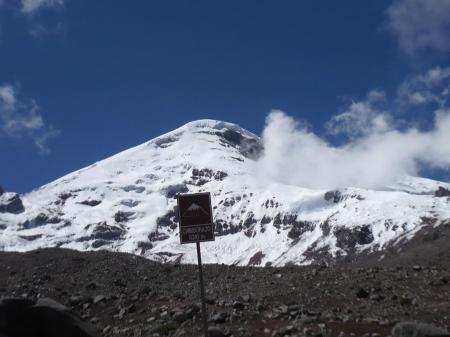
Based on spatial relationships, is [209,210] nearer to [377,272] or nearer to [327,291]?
[327,291]

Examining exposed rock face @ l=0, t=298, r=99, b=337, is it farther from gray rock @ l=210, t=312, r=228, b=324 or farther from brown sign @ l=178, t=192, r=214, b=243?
brown sign @ l=178, t=192, r=214, b=243

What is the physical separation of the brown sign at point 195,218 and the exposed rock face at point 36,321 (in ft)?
22.0

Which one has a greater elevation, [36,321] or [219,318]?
[36,321]

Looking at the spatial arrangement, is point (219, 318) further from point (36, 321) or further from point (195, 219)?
point (195, 219)

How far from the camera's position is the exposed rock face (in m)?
22.2

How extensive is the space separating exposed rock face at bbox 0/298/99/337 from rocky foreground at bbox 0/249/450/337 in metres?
0.41

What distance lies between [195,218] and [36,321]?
27.9 feet

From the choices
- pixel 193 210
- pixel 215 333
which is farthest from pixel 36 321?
pixel 193 210

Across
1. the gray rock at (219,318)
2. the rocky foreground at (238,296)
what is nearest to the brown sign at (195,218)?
the rocky foreground at (238,296)

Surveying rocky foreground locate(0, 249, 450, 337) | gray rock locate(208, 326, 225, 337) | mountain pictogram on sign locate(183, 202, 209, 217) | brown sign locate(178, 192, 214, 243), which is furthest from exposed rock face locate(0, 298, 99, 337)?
mountain pictogram on sign locate(183, 202, 209, 217)

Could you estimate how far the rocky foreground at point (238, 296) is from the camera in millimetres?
25391

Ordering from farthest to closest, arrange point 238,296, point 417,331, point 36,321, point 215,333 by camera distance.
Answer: point 238,296
point 215,333
point 36,321
point 417,331

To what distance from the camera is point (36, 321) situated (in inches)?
886

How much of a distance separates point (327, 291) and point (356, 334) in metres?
7.66
